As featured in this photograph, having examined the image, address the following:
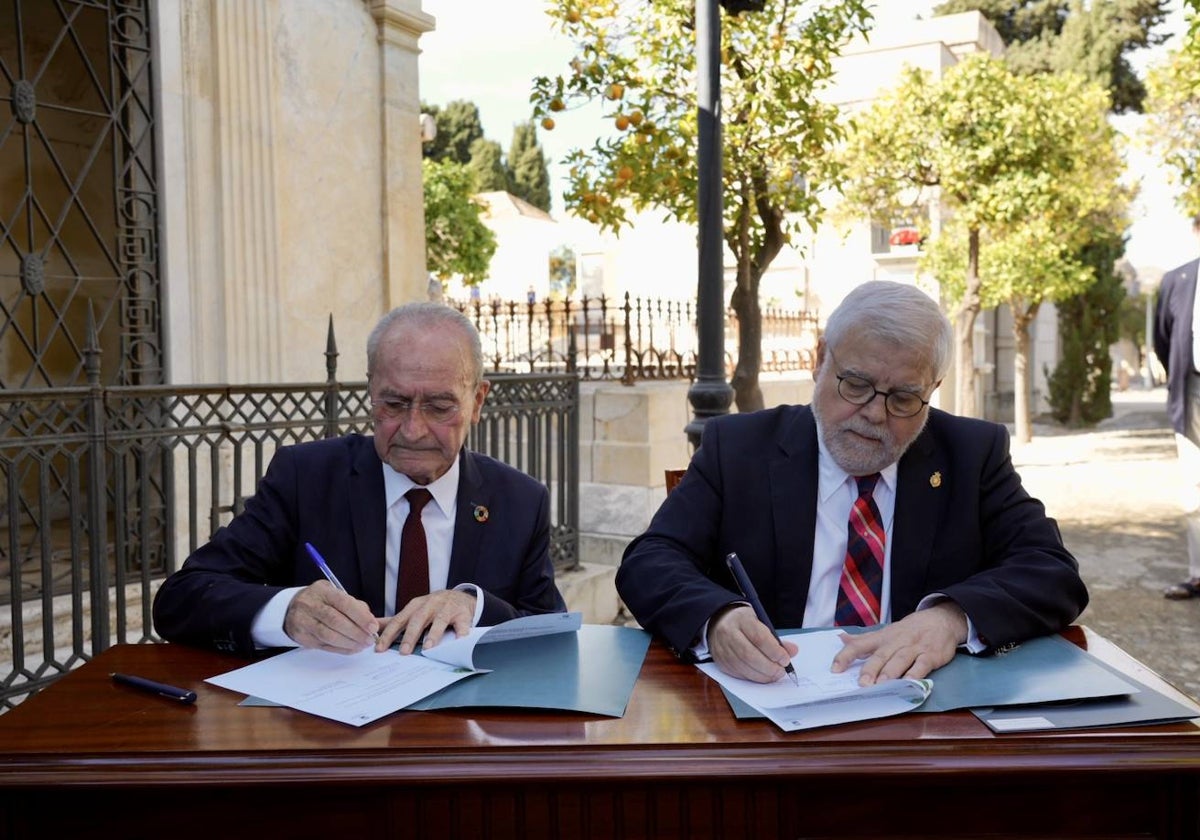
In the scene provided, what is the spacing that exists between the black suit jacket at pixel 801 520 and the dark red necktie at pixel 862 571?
0.14 ft

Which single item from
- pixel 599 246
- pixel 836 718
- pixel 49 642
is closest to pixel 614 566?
pixel 49 642

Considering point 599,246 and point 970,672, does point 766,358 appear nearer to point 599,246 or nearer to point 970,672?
point 970,672

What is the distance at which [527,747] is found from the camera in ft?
4.94

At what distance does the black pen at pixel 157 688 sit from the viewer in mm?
1747

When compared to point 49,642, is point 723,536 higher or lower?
higher

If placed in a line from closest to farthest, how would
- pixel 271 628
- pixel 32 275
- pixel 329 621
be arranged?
pixel 329 621, pixel 271 628, pixel 32 275

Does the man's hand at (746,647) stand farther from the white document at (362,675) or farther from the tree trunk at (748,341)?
the tree trunk at (748,341)

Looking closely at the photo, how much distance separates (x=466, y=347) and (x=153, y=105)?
3845 mm

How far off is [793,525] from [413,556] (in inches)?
36.4

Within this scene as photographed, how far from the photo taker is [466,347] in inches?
94.3

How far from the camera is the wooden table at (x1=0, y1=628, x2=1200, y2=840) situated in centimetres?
148

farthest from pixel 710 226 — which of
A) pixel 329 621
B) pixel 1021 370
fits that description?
pixel 1021 370

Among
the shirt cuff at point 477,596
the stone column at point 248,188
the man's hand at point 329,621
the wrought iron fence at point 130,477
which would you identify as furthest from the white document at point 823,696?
the stone column at point 248,188

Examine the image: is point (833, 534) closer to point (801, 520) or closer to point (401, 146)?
point (801, 520)
